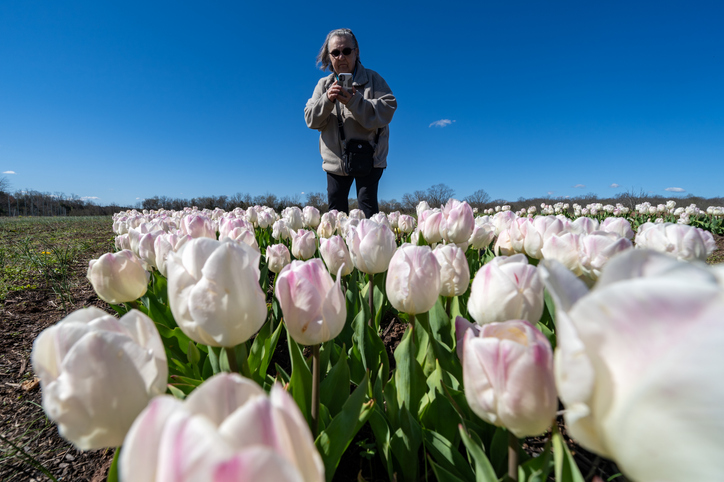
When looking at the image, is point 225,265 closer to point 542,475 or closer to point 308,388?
point 308,388

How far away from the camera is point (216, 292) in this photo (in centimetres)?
74

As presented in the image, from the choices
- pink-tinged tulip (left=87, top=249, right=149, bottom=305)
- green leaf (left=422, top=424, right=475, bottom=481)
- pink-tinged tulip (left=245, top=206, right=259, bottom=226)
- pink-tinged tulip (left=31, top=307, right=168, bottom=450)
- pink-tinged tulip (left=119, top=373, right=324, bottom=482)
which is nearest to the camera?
pink-tinged tulip (left=119, top=373, right=324, bottom=482)

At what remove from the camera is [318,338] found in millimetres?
924

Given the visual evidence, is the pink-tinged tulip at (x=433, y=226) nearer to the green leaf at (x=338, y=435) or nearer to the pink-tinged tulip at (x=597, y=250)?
the pink-tinged tulip at (x=597, y=250)

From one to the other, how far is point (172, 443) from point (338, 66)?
4869mm

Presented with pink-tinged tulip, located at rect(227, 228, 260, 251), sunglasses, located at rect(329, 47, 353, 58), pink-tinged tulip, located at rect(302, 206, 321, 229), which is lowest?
pink-tinged tulip, located at rect(227, 228, 260, 251)

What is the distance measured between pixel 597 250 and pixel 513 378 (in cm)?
103

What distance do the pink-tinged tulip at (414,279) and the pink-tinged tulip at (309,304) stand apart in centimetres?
29

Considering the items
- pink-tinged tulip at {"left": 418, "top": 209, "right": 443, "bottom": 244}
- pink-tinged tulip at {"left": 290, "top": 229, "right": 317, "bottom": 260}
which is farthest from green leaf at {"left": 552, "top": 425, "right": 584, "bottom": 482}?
pink-tinged tulip at {"left": 290, "top": 229, "right": 317, "bottom": 260}

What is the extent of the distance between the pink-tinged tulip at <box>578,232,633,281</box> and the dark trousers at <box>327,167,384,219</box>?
12.1 feet

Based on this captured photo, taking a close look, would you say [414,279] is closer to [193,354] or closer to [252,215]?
[193,354]

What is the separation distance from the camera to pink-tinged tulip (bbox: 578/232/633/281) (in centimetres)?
125

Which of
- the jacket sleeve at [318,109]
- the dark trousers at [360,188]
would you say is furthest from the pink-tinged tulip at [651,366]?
the dark trousers at [360,188]

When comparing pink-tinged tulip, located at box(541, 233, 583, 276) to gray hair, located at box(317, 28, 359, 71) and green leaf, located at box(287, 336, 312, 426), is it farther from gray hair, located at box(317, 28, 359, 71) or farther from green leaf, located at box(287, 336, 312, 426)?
gray hair, located at box(317, 28, 359, 71)
